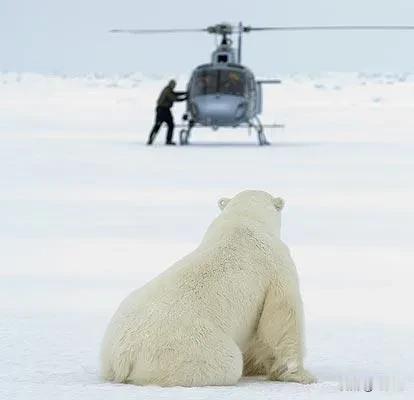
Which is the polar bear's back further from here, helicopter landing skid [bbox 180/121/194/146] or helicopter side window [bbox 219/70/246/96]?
helicopter landing skid [bbox 180/121/194/146]

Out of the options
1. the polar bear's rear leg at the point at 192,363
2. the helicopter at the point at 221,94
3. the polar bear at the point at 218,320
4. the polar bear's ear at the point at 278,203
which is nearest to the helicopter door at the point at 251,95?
the helicopter at the point at 221,94

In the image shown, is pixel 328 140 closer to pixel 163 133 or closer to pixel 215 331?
pixel 163 133

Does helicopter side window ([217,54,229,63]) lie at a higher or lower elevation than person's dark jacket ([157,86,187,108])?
higher

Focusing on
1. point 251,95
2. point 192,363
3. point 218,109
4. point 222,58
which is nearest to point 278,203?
point 192,363

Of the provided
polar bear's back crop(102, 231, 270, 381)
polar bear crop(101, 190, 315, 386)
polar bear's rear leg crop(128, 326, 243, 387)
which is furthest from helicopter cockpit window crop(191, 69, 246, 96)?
polar bear's rear leg crop(128, 326, 243, 387)

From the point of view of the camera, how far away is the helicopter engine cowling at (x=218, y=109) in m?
28.5

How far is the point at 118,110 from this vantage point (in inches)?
2140

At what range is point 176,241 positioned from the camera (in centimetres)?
1078

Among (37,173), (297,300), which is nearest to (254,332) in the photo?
(297,300)

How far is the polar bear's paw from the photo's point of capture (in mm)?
4926

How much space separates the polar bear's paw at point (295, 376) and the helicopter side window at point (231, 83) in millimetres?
23813

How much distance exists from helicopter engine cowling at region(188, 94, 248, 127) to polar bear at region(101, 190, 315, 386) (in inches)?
916

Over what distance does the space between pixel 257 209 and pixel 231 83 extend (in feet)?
77.7

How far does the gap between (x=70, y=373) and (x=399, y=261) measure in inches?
192
